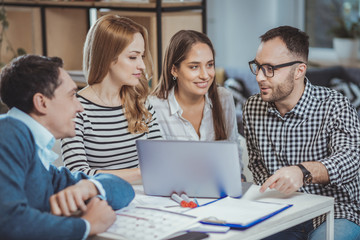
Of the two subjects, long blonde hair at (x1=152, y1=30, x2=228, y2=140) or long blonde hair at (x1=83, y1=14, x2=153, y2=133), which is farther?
long blonde hair at (x1=152, y1=30, x2=228, y2=140)

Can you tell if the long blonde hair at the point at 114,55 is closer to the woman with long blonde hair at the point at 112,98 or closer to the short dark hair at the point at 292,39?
the woman with long blonde hair at the point at 112,98

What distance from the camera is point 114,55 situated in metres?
2.09

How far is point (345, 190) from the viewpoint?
1966 millimetres

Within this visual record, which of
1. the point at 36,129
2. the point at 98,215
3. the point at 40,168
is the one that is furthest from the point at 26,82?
the point at 98,215

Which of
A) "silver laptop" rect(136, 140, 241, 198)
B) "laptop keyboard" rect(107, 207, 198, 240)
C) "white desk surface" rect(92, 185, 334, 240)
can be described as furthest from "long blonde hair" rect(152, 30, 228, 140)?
"laptop keyboard" rect(107, 207, 198, 240)

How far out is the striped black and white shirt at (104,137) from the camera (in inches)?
80.0

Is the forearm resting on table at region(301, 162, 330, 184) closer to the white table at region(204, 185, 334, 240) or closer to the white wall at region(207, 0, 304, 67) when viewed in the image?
the white table at region(204, 185, 334, 240)

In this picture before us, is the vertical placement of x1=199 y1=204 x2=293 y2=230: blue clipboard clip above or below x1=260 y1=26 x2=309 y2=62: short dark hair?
below

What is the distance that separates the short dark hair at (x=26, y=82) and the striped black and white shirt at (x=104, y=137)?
0.60m

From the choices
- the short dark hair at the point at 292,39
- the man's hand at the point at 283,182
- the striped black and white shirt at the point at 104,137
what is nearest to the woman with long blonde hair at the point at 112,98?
the striped black and white shirt at the point at 104,137

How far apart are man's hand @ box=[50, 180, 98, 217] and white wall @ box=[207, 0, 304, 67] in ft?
15.0

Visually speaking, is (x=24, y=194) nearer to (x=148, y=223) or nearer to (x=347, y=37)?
(x=148, y=223)

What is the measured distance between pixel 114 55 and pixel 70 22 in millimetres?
1393

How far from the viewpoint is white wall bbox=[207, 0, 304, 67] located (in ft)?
18.8
